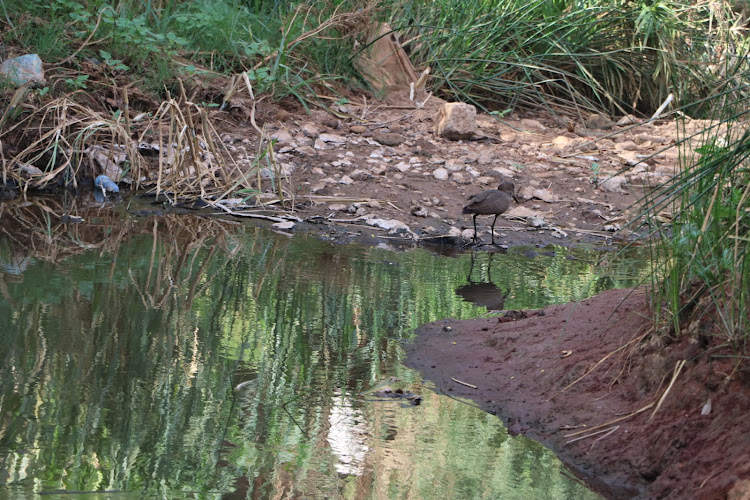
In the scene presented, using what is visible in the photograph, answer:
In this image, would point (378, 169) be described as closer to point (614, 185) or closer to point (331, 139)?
point (331, 139)

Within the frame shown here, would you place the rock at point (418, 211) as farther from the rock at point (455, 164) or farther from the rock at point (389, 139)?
the rock at point (389, 139)

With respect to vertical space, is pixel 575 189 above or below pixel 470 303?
above

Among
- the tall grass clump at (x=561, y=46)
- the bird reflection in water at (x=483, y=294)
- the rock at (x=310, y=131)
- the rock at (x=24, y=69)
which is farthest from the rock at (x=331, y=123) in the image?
the bird reflection in water at (x=483, y=294)

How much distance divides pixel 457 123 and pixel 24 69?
3.51 m

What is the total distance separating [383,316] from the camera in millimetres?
3609

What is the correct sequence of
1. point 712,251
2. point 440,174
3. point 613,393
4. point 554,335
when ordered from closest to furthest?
point 712,251, point 613,393, point 554,335, point 440,174

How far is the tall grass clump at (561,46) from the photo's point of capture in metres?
8.66

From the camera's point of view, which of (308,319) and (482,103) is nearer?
(308,319)

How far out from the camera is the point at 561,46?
8.89 meters

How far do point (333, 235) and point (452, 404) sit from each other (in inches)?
107

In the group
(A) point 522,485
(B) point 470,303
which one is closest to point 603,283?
(B) point 470,303

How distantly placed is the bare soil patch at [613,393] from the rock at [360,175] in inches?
119

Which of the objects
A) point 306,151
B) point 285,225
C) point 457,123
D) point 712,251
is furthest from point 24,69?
point 712,251

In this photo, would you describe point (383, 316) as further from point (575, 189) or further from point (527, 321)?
point (575, 189)
